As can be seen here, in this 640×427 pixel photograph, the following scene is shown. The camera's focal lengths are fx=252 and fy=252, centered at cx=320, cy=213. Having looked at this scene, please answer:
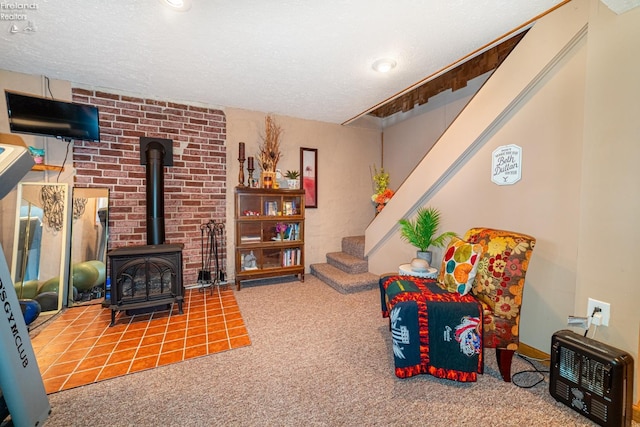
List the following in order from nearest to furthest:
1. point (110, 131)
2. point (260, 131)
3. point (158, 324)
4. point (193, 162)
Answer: point (158, 324) < point (110, 131) < point (193, 162) < point (260, 131)

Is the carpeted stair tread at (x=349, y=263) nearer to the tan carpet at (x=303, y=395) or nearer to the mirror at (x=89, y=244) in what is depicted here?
the tan carpet at (x=303, y=395)

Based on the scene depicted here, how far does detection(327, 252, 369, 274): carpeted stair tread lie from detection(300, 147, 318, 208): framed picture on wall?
0.93m

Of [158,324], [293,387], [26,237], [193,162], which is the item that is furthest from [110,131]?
[293,387]

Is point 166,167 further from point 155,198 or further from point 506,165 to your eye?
point 506,165

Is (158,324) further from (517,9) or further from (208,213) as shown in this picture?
(517,9)

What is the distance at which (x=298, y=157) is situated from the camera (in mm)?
4043

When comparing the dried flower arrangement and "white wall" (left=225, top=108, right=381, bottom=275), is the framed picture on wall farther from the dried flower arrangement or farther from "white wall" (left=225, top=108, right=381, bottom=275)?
the dried flower arrangement

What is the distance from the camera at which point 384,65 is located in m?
2.44

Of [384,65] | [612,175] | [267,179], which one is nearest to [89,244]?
[267,179]

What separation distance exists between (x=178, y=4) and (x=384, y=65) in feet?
5.70

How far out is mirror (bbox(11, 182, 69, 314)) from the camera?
102 inches

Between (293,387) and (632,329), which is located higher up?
(632,329)

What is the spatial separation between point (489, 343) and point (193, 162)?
3.67 m

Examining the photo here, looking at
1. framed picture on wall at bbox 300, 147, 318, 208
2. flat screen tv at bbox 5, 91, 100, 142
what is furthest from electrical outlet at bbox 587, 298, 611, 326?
flat screen tv at bbox 5, 91, 100, 142
